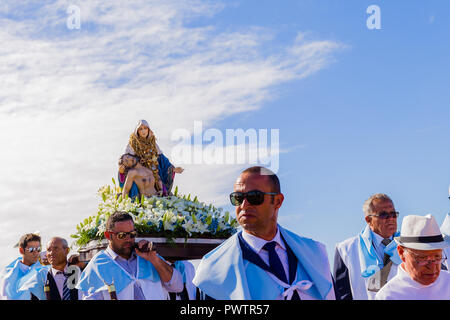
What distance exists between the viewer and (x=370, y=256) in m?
9.09

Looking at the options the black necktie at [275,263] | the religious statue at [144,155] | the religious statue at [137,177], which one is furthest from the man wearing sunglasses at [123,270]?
the religious statue at [144,155]

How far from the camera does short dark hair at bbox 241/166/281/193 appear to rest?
5.99 metres

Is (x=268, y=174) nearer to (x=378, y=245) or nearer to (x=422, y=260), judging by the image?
(x=422, y=260)

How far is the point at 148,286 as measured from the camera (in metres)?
8.28

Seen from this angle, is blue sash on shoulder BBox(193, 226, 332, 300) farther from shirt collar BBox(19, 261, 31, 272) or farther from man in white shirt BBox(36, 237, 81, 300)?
shirt collar BBox(19, 261, 31, 272)

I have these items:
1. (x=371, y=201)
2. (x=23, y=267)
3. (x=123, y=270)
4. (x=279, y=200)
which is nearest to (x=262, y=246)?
(x=279, y=200)

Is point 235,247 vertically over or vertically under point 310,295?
over

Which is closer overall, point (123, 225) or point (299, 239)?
point (299, 239)

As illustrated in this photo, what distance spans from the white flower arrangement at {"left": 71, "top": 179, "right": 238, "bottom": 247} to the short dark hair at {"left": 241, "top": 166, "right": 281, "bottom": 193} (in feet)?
21.1

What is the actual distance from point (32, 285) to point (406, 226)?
633 centimetres

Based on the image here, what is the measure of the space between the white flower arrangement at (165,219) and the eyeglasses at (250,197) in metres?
6.49

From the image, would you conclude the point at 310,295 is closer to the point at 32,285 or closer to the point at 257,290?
the point at 257,290

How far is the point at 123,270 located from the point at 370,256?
10.4ft
